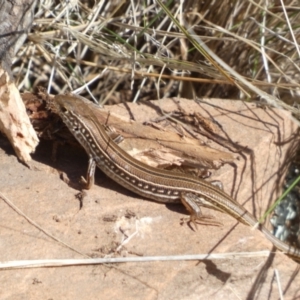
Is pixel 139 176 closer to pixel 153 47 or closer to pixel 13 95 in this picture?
pixel 13 95

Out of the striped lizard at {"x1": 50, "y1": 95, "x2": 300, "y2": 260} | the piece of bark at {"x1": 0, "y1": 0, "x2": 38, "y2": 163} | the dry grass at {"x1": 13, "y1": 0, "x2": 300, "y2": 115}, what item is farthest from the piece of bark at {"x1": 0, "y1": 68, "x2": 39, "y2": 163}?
the dry grass at {"x1": 13, "y1": 0, "x2": 300, "y2": 115}

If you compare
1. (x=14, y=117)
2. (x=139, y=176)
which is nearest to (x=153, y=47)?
(x=139, y=176)

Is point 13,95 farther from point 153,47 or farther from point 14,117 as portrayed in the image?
point 153,47

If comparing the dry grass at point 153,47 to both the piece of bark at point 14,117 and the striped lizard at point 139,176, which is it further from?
the piece of bark at point 14,117

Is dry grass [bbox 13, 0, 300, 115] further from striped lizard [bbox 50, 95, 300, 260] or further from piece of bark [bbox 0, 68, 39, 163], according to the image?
piece of bark [bbox 0, 68, 39, 163]

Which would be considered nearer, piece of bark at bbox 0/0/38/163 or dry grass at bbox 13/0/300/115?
piece of bark at bbox 0/0/38/163

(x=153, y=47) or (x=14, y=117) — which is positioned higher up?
(x=153, y=47)

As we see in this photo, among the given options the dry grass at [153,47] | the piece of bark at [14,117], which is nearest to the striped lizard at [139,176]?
the piece of bark at [14,117]

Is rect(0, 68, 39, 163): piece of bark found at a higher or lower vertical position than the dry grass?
lower

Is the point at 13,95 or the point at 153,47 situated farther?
the point at 153,47

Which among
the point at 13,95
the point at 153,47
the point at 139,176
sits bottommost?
the point at 139,176
